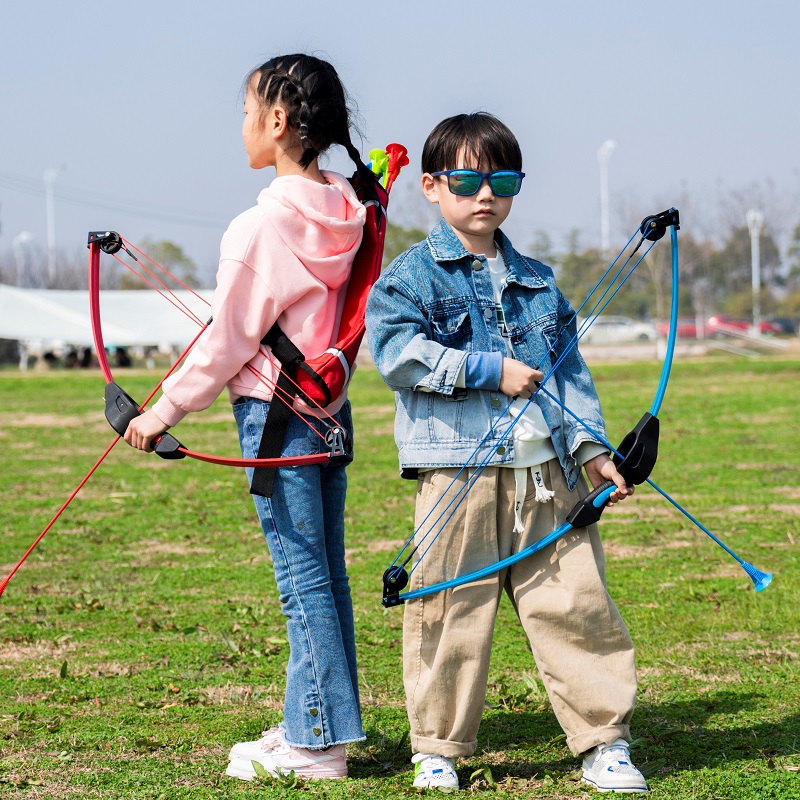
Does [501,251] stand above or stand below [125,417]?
above

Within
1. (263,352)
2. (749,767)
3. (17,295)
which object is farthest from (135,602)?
(17,295)

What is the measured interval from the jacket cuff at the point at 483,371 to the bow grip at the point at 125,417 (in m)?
0.80

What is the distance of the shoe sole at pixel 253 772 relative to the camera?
3.17 metres

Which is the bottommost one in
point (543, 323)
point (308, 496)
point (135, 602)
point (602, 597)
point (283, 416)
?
point (135, 602)

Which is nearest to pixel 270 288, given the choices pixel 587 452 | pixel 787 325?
pixel 587 452

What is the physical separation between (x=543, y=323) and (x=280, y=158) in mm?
843

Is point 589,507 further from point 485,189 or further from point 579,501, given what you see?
point 485,189

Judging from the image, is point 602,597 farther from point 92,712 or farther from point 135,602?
point 135,602

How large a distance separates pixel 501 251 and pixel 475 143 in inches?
12.4

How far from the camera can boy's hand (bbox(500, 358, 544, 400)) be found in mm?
2930

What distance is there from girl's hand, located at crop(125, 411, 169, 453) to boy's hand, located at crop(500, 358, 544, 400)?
36.1 inches

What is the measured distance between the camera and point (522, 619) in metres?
3.11

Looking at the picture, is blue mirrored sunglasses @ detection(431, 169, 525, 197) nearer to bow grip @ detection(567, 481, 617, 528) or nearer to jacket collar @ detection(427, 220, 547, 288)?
jacket collar @ detection(427, 220, 547, 288)

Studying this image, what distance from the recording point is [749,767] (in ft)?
10.5
